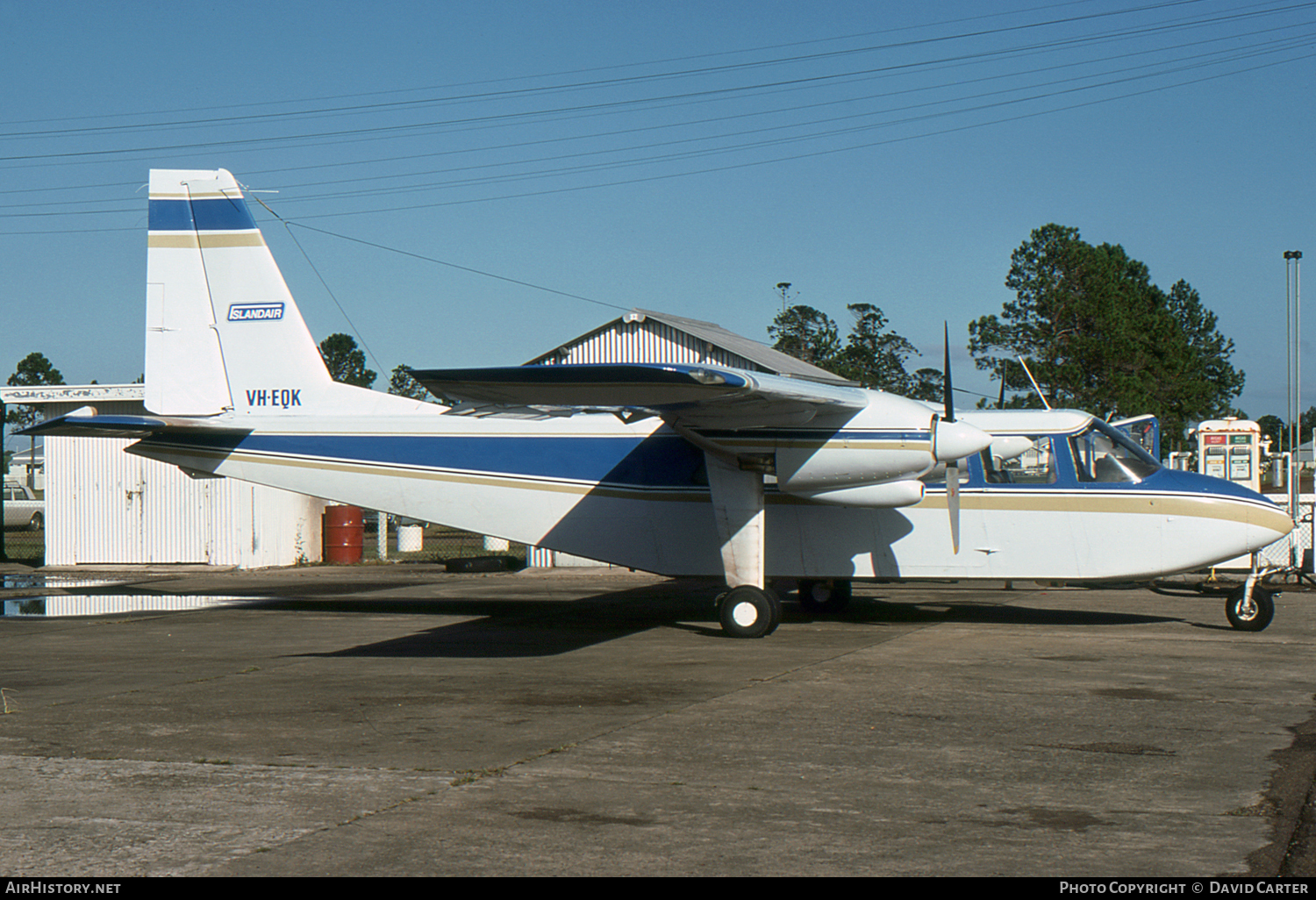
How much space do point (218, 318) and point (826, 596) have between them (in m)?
9.30

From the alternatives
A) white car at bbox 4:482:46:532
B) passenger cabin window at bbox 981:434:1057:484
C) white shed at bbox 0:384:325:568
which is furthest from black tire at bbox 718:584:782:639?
white car at bbox 4:482:46:532

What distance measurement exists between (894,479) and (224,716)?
7.54m

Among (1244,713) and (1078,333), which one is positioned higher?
(1078,333)

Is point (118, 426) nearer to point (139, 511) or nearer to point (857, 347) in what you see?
point (139, 511)

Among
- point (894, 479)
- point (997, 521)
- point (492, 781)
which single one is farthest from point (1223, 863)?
point (997, 521)

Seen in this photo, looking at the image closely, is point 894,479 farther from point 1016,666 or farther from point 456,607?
point 456,607

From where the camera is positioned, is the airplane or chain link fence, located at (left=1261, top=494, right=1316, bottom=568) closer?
the airplane

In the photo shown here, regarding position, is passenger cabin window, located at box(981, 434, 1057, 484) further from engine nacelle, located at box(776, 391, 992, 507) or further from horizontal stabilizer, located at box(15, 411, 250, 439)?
horizontal stabilizer, located at box(15, 411, 250, 439)

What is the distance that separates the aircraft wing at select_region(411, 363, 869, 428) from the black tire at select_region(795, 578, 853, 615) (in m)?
3.89

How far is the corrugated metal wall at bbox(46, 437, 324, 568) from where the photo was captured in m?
25.3

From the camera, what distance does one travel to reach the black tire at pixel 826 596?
15711 millimetres

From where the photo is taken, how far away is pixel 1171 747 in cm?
710

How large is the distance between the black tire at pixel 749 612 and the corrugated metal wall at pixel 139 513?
15752 mm

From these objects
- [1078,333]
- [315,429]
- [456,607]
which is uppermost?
[1078,333]
